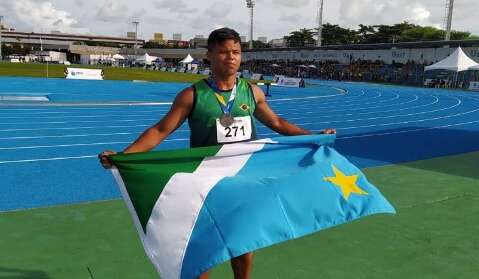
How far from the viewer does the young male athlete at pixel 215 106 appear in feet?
9.81

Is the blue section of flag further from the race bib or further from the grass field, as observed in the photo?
the grass field

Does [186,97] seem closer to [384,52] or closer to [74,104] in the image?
[74,104]

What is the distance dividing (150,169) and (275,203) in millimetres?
809

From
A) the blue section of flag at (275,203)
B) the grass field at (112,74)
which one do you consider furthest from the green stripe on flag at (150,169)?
the grass field at (112,74)

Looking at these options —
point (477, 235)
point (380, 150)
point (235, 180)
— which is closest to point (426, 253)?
point (477, 235)

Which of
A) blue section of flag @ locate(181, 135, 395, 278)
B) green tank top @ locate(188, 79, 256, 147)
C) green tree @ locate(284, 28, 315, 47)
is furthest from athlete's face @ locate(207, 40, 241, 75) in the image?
green tree @ locate(284, 28, 315, 47)

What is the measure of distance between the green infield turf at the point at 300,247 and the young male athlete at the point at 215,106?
1.42 meters

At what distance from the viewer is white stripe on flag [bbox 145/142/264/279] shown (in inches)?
112

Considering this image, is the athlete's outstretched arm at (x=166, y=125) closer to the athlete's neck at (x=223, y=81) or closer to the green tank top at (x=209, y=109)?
the green tank top at (x=209, y=109)

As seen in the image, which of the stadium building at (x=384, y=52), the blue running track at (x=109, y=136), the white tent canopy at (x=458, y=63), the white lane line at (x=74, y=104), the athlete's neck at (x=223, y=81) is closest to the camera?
the athlete's neck at (x=223, y=81)

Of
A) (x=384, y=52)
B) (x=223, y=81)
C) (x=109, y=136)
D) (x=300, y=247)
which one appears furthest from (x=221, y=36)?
(x=384, y=52)

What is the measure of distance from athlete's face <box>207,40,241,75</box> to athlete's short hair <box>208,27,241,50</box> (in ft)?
0.06

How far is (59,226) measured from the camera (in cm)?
516

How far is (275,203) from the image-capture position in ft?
10.1
